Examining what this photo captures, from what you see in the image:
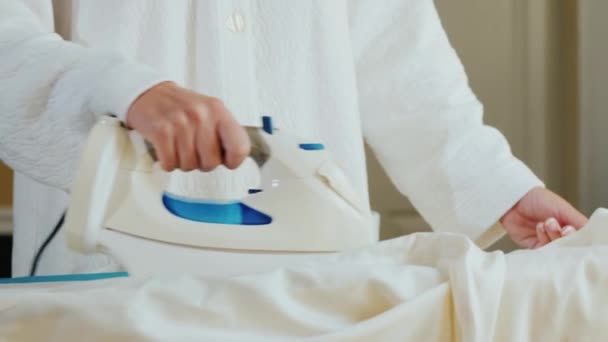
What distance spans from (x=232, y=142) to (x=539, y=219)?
1.40 feet

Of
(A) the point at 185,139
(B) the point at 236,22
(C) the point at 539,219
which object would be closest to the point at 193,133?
(A) the point at 185,139

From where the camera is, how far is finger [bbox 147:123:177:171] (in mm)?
564

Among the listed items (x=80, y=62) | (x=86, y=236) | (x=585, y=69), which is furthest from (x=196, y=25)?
(x=585, y=69)

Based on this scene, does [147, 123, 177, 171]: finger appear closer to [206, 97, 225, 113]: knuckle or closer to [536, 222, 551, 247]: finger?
[206, 97, 225, 113]: knuckle

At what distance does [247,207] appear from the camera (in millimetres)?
659

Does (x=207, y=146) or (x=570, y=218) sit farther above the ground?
(x=207, y=146)

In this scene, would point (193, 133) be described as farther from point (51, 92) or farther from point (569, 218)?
point (569, 218)

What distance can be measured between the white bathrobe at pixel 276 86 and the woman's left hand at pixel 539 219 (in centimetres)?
1

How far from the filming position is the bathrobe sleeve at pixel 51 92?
61 centimetres

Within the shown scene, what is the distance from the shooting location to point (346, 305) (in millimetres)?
458

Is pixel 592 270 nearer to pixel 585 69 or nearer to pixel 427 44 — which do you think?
pixel 427 44

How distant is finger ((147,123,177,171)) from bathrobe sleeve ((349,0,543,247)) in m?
0.46

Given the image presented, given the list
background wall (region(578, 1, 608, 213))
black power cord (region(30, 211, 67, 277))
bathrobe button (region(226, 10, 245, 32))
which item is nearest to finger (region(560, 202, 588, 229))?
bathrobe button (region(226, 10, 245, 32))

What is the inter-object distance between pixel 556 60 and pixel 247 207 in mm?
1463
